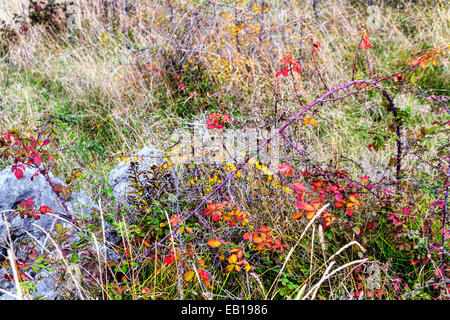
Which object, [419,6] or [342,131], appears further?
[419,6]

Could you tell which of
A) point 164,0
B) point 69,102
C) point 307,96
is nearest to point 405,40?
point 307,96

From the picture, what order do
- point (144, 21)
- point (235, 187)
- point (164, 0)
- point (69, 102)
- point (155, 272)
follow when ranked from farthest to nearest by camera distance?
point (144, 21) < point (164, 0) < point (69, 102) < point (235, 187) < point (155, 272)

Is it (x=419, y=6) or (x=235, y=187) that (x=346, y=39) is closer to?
(x=419, y=6)

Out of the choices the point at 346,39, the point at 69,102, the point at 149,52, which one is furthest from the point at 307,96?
the point at 69,102

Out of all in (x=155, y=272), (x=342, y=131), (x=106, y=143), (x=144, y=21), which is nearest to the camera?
(x=155, y=272)

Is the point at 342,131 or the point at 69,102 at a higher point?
the point at 69,102

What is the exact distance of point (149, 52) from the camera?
160 inches

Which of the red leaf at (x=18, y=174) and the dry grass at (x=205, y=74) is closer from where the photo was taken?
the red leaf at (x=18, y=174)

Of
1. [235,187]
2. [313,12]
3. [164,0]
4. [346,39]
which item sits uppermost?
[164,0]

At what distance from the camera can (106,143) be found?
3490 mm

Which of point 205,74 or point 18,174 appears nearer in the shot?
point 18,174

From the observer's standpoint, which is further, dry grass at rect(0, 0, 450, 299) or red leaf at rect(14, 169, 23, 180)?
dry grass at rect(0, 0, 450, 299)
